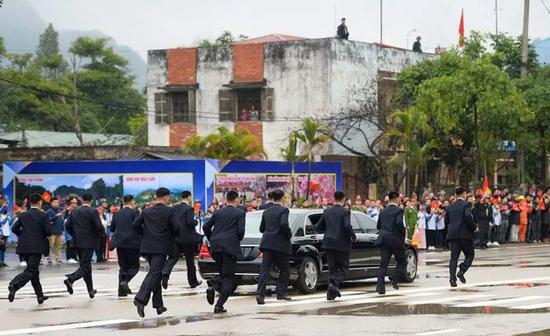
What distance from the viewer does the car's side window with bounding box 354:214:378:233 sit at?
22.1 m

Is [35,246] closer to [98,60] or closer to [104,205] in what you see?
[104,205]

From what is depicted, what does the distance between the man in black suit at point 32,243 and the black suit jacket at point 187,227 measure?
230cm

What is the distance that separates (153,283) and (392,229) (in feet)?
19.0

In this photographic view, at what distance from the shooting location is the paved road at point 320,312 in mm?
14523

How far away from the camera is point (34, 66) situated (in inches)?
4210

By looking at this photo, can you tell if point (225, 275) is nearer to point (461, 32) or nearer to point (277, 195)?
point (277, 195)

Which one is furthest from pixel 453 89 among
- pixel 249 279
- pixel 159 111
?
pixel 249 279

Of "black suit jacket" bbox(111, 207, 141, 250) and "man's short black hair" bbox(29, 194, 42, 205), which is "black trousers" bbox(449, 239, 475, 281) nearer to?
"black suit jacket" bbox(111, 207, 141, 250)

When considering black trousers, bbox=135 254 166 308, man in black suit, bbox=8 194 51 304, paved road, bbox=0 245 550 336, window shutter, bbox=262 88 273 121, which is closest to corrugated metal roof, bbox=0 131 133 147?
window shutter, bbox=262 88 273 121

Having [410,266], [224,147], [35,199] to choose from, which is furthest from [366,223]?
[224,147]

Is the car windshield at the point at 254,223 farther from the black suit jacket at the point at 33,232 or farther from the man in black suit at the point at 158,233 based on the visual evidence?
the man in black suit at the point at 158,233

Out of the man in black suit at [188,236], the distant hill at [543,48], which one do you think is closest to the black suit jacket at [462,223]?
the man in black suit at [188,236]

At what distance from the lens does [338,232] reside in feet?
62.9

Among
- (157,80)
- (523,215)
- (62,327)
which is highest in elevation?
(157,80)
